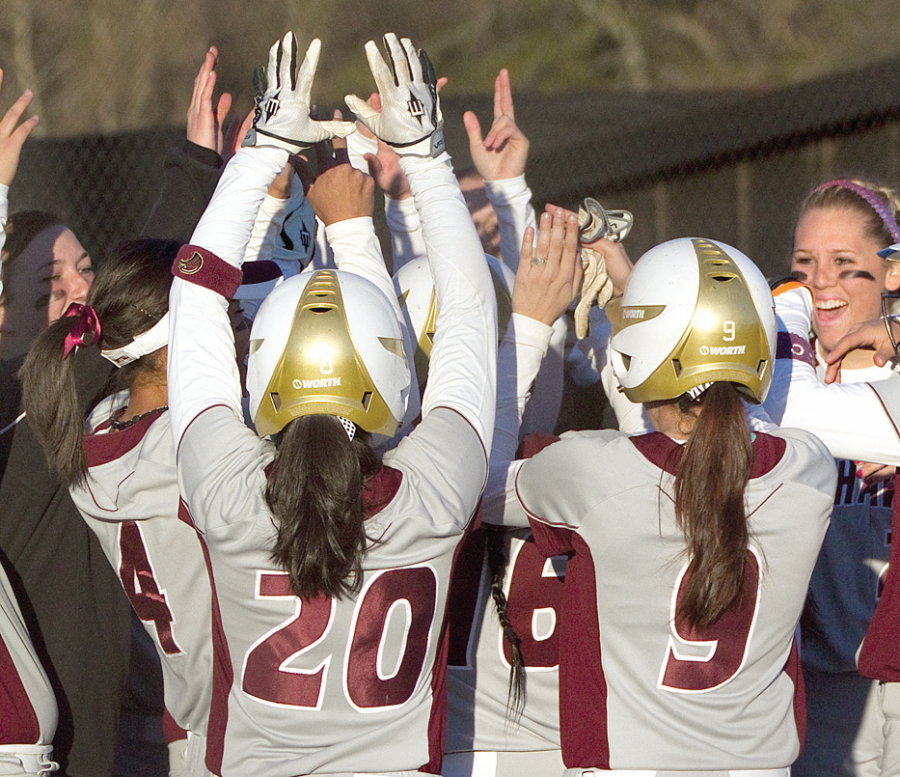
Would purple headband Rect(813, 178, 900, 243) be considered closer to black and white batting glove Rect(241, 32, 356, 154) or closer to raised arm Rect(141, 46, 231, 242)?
black and white batting glove Rect(241, 32, 356, 154)

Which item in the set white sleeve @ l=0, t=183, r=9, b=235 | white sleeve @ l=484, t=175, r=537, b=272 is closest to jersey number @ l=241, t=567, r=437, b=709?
white sleeve @ l=0, t=183, r=9, b=235

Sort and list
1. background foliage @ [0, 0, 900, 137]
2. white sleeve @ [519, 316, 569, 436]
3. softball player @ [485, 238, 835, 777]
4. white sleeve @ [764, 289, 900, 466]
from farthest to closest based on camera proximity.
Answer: background foliage @ [0, 0, 900, 137] → white sleeve @ [519, 316, 569, 436] → white sleeve @ [764, 289, 900, 466] → softball player @ [485, 238, 835, 777]

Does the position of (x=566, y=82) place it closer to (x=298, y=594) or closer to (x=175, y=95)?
(x=175, y=95)

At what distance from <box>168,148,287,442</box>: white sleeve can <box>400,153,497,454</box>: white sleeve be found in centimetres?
38

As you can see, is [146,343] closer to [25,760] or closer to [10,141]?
[10,141]

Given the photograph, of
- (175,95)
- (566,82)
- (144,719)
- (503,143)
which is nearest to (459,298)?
(503,143)

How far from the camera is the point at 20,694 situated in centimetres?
318

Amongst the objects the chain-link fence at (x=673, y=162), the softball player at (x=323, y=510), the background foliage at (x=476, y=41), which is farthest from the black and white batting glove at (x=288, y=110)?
the background foliage at (x=476, y=41)

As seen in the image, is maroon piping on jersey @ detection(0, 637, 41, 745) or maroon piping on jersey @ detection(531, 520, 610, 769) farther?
maroon piping on jersey @ detection(0, 637, 41, 745)

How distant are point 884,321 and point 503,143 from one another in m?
1.29

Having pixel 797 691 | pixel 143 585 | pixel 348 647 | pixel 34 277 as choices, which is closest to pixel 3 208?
pixel 34 277

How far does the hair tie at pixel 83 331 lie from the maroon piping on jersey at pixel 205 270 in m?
0.42

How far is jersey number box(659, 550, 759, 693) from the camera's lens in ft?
8.52

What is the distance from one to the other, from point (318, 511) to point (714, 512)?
33.2 inches
